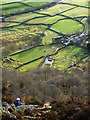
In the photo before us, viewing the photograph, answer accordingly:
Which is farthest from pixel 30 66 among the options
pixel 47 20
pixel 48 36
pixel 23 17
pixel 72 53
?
pixel 23 17

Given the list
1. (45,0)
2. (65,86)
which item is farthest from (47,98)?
(45,0)

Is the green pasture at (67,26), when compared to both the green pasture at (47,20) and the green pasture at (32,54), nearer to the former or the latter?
the green pasture at (47,20)

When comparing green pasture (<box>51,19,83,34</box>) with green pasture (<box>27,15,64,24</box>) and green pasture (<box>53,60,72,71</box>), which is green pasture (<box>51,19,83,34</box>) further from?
green pasture (<box>53,60,72,71</box>)

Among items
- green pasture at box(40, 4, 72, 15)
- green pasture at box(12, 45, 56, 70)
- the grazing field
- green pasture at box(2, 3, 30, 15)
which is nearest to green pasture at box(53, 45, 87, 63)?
the grazing field

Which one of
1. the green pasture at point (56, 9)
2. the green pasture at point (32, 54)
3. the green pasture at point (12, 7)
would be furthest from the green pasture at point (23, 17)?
the green pasture at point (32, 54)

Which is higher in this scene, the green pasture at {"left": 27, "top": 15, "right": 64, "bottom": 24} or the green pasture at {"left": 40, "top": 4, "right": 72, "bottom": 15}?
the green pasture at {"left": 40, "top": 4, "right": 72, "bottom": 15}

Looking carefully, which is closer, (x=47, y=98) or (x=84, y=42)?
(x=47, y=98)

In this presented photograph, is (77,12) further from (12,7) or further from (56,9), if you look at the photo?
(12,7)

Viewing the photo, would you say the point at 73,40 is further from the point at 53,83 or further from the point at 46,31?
A: the point at 53,83
